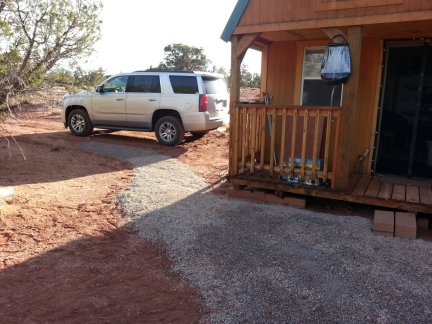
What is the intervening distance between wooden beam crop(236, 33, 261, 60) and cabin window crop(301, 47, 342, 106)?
4.93ft

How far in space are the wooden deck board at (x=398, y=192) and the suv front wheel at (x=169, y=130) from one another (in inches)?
238

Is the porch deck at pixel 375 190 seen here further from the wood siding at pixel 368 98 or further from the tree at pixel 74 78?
the tree at pixel 74 78

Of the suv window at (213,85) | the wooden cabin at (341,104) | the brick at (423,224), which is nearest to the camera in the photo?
the brick at (423,224)

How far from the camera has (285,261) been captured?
395cm

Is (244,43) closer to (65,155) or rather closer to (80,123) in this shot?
(65,155)

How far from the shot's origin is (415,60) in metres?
6.12

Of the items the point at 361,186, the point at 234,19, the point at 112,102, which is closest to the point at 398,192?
the point at 361,186

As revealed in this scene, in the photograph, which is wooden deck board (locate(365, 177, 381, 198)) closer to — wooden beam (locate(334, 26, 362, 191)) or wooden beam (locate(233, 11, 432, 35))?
wooden beam (locate(334, 26, 362, 191))

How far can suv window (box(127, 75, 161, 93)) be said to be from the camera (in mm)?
10500

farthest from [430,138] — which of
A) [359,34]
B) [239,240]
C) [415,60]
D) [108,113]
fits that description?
[108,113]

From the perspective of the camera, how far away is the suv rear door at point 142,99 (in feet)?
34.3

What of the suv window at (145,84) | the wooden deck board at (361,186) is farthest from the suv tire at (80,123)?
the wooden deck board at (361,186)

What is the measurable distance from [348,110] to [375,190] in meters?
1.36

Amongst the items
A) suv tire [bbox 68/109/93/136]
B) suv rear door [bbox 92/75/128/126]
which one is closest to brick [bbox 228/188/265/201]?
suv rear door [bbox 92/75/128/126]
